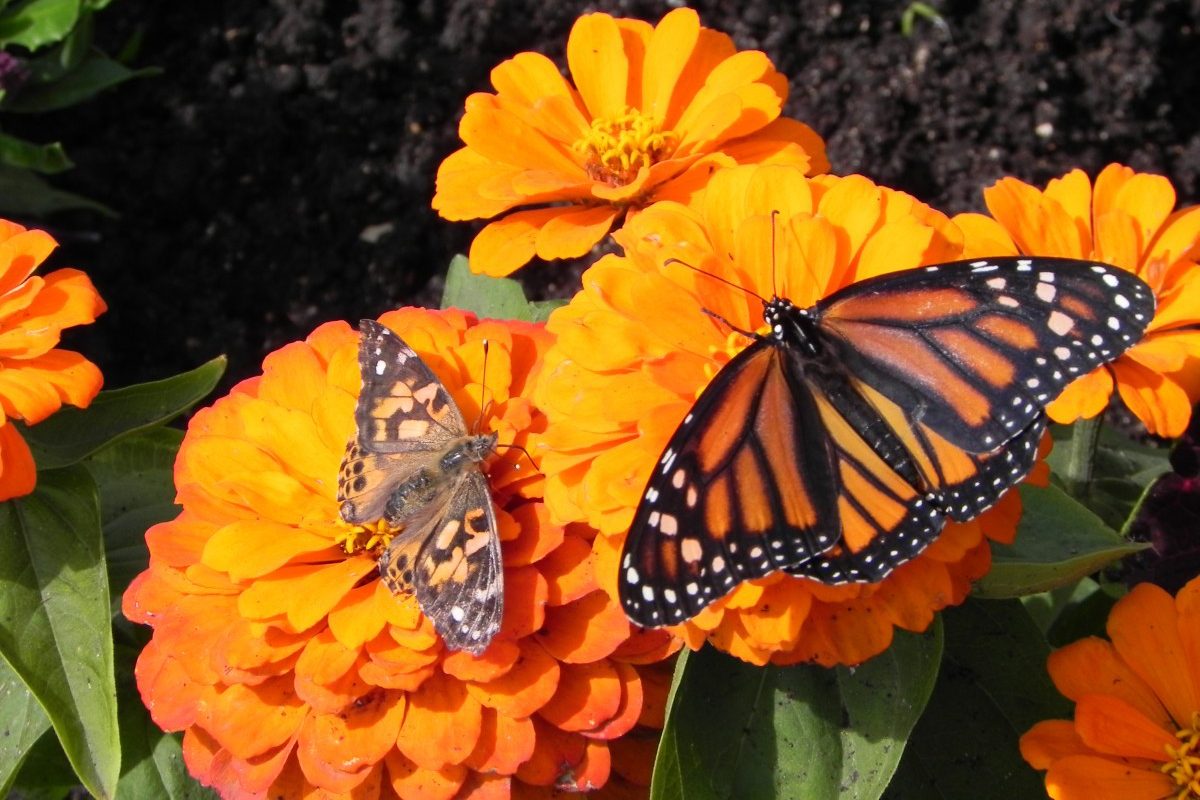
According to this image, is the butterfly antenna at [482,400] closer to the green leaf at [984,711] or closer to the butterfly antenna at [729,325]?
the butterfly antenna at [729,325]

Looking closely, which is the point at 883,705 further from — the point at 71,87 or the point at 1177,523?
the point at 71,87

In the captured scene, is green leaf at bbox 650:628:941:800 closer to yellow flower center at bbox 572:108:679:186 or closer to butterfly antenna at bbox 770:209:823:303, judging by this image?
butterfly antenna at bbox 770:209:823:303

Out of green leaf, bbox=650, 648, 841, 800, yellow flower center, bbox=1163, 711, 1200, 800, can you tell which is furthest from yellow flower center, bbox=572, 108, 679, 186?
yellow flower center, bbox=1163, 711, 1200, 800

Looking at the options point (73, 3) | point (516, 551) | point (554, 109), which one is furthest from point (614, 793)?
point (73, 3)

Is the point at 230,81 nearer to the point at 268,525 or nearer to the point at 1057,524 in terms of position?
the point at 268,525

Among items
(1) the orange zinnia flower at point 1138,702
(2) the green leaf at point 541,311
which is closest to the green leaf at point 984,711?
(1) the orange zinnia flower at point 1138,702

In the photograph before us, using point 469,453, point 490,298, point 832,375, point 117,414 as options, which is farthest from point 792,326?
point 117,414

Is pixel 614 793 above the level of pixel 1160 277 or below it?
below
